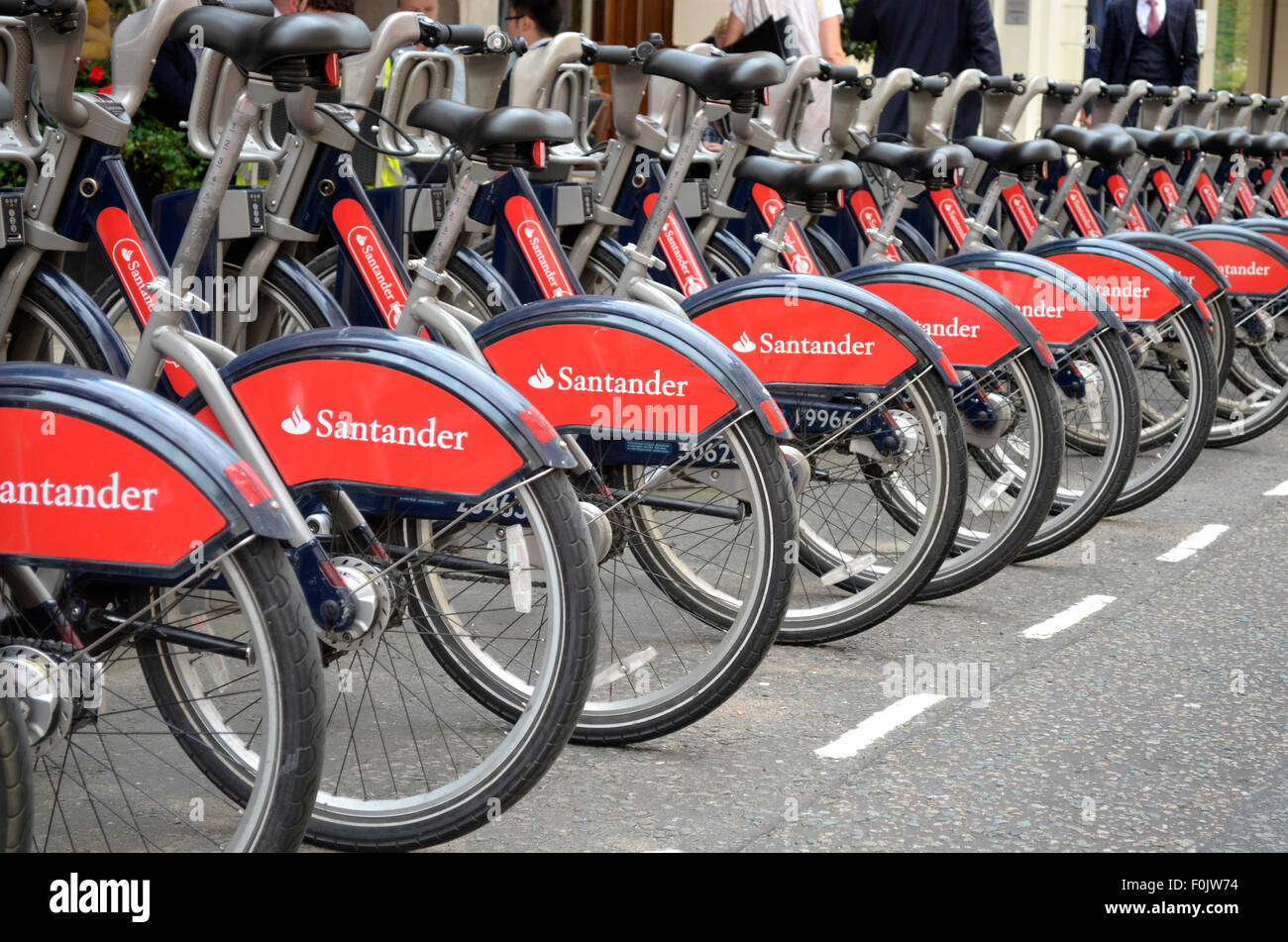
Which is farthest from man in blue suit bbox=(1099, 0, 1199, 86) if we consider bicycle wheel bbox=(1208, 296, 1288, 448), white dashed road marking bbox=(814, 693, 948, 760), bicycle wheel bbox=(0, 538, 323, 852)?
bicycle wheel bbox=(0, 538, 323, 852)

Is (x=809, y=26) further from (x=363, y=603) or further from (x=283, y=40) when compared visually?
(x=363, y=603)

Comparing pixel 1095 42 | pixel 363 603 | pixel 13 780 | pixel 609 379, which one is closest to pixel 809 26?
pixel 609 379

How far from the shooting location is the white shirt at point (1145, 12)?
1053 cm

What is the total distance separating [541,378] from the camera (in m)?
3.91

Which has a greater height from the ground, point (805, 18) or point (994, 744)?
point (805, 18)

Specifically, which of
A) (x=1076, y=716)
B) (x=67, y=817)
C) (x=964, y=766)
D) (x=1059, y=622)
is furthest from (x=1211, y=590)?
(x=67, y=817)

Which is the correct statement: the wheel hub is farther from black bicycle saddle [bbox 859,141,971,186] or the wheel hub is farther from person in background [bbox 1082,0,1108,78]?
person in background [bbox 1082,0,1108,78]

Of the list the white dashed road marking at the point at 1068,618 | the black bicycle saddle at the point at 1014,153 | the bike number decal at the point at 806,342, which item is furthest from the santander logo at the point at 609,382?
the black bicycle saddle at the point at 1014,153

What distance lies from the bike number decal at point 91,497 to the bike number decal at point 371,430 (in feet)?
1.89

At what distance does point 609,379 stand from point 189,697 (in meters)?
1.15

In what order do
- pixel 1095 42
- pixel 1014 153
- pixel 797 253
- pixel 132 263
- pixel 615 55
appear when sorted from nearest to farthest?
pixel 132 263 → pixel 615 55 → pixel 797 253 → pixel 1014 153 → pixel 1095 42

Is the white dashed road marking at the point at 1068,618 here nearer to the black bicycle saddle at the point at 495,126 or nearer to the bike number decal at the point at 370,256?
the bike number decal at the point at 370,256
